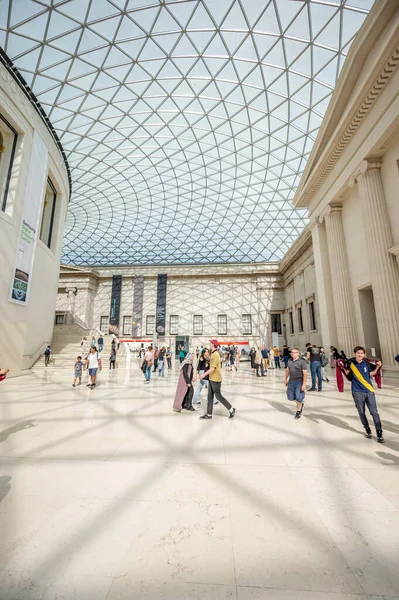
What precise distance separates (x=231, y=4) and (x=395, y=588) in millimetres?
21550

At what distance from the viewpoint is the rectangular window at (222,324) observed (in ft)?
138

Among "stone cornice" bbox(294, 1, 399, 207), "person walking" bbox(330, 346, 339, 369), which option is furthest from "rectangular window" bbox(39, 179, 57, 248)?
"person walking" bbox(330, 346, 339, 369)

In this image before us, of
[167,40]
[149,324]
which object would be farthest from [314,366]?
[149,324]

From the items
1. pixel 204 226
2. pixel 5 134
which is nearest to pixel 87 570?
pixel 5 134

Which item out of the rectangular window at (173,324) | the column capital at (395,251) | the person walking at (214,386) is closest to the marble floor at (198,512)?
the person walking at (214,386)

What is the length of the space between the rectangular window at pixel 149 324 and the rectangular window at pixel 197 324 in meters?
6.90

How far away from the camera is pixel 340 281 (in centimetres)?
1839

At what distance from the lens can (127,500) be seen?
293cm

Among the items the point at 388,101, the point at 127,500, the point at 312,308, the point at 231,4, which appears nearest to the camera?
the point at 127,500

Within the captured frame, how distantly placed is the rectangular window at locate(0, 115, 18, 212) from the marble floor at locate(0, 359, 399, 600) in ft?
49.3

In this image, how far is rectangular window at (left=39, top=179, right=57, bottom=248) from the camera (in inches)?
878

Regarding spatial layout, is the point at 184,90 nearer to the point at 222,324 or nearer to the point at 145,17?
the point at 145,17

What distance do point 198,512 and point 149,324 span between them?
41637 millimetres

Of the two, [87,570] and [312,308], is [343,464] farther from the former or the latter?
[312,308]
